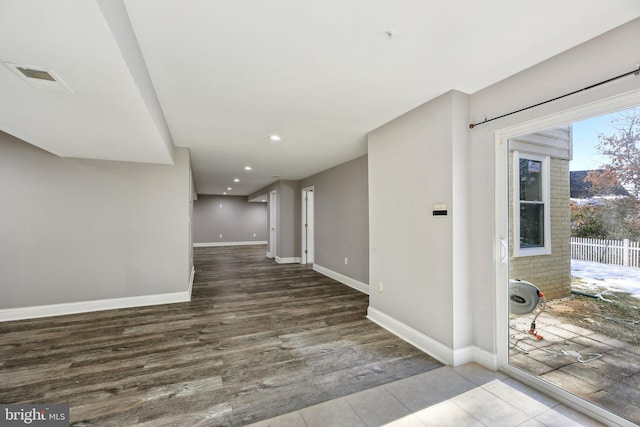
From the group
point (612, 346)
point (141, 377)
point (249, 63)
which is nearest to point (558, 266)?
point (612, 346)

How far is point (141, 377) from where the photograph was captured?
2227 mm

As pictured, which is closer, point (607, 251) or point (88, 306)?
point (607, 251)

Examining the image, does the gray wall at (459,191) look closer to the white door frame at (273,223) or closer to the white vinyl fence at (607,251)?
the white vinyl fence at (607,251)

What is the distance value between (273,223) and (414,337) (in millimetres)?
6338

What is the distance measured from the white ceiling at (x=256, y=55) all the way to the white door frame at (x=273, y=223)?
17.3ft

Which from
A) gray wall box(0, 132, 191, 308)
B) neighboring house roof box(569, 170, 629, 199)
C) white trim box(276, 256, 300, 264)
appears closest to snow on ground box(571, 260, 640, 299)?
neighboring house roof box(569, 170, 629, 199)

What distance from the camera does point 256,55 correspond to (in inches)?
72.1

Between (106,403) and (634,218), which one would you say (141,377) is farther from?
(634,218)

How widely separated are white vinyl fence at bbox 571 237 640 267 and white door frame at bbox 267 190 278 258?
6.96 metres

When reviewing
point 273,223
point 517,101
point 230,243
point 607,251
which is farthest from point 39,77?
point 230,243

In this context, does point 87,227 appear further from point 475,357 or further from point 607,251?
point 607,251

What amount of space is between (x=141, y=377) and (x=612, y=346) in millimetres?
3550

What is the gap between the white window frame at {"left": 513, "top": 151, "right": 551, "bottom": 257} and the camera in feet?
7.02

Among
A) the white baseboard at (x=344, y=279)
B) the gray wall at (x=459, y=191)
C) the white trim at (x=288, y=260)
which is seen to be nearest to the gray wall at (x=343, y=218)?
the white baseboard at (x=344, y=279)
